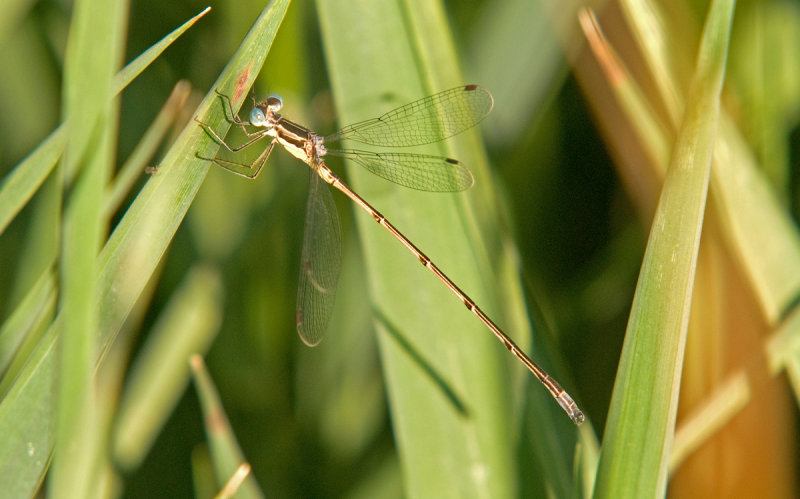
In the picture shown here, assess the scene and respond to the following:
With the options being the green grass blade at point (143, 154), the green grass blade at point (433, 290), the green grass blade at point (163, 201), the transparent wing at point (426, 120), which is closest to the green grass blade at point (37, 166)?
the green grass blade at point (163, 201)

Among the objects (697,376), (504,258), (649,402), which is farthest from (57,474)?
(697,376)

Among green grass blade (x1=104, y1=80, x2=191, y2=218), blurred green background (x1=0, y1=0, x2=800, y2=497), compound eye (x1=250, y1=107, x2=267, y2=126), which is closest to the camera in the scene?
green grass blade (x1=104, y1=80, x2=191, y2=218)

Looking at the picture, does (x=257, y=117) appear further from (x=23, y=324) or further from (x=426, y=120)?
(x=23, y=324)

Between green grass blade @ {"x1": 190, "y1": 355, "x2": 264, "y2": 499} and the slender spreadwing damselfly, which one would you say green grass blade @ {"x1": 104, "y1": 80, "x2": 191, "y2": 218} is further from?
green grass blade @ {"x1": 190, "y1": 355, "x2": 264, "y2": 499}

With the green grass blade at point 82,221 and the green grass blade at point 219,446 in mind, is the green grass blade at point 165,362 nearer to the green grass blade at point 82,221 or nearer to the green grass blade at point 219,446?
the green grass blade at point 219,446

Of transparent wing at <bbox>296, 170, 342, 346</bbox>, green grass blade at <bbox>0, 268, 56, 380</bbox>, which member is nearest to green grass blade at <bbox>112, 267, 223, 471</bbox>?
transparent wing at <bbox>296, 170, 342, 346</bbox>

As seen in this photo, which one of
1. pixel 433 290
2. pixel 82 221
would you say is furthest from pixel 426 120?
pixel 82 221
